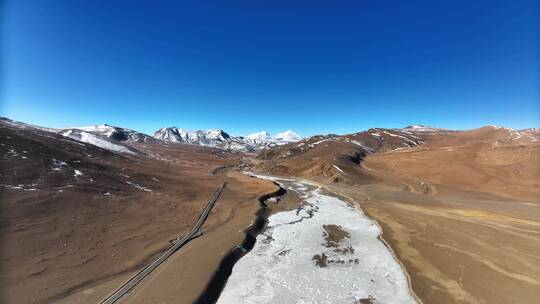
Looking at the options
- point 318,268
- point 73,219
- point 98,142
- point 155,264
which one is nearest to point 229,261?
point 155,264

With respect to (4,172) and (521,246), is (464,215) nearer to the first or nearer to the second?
(521,246)

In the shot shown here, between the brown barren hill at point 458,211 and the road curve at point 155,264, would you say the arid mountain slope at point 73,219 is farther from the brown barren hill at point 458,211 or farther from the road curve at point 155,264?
the brown barren hill at point 458,211

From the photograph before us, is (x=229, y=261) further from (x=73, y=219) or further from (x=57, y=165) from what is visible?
(x=57, y=165)

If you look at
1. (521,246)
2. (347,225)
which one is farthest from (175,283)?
(521,246)

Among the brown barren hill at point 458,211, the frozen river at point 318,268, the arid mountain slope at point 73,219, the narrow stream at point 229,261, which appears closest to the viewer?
the narrow stream at point 229,261

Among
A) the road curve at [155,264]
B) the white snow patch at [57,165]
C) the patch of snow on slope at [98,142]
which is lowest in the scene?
the road curve at [155,264]

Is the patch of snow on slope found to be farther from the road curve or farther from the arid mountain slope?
the road curve

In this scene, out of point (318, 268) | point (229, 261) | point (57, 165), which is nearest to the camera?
point (318, 268)

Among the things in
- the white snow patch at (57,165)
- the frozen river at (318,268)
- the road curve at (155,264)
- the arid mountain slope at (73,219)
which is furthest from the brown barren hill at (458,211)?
the white snow patch at (57,165)
